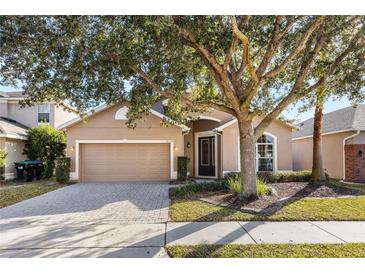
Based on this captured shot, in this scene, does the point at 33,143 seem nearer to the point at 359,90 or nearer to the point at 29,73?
the point at 29,73

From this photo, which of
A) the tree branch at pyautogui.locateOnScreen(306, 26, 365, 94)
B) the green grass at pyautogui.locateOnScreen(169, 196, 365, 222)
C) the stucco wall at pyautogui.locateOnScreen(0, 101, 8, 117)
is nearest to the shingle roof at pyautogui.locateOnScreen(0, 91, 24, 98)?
the stucco wall at pyautogui.locateOnScreen(0, 101, 8, 117)

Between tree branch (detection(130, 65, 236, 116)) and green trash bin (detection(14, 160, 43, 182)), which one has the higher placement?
tree branch (detection(130, 65, 236, 116))

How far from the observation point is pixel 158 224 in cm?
620

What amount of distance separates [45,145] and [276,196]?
1526cm

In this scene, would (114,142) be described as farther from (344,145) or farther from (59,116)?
(344,145)

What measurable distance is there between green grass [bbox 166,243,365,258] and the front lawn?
1.67 meters

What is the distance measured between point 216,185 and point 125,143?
6.36m

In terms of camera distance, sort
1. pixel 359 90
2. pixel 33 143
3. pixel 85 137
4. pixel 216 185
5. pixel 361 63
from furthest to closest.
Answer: pixel 33 143 < pixel 85 137 < pixel 216 185 < pixel 359 90 < pixel 361 63

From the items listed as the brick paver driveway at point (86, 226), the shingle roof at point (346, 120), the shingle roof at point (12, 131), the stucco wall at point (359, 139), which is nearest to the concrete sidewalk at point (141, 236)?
the brick paver driveway at point (86, 226)

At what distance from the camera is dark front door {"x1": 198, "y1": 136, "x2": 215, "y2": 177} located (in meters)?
15.7

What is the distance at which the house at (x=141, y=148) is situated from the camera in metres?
14.4

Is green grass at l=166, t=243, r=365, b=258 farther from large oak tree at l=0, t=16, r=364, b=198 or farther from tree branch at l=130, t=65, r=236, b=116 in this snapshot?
tree branch at l=130, t=65, r=236, b=116

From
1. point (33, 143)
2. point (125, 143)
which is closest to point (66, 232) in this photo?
point (125, 143)

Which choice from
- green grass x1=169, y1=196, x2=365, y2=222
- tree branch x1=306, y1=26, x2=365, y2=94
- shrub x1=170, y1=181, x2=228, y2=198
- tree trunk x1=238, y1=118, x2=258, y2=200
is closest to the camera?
green grass x1=169, y1=196, x2=365, y2=222
